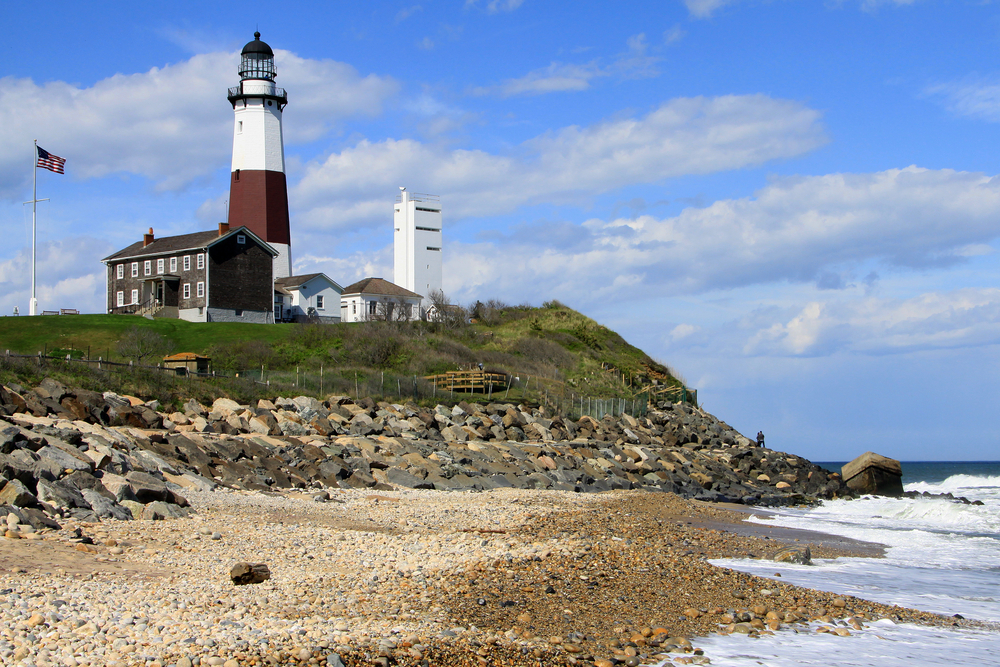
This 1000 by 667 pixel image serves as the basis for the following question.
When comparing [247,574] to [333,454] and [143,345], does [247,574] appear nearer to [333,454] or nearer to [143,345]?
[333,454]

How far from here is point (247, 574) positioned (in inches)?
305

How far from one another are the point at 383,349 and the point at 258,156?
63.2 ft

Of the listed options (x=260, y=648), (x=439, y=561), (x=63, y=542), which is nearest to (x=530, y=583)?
(x=439, y=561)

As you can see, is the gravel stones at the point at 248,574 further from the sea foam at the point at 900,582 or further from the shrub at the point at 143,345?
the shrub at the point at 143,345

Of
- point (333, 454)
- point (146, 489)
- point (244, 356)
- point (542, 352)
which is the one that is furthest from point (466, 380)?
point (146, 489)

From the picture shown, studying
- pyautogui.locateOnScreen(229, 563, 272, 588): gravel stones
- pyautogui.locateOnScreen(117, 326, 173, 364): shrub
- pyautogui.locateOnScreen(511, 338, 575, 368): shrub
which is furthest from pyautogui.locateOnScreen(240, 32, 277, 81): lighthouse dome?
pyautogui.locateOnScreen(229, 563, 272, 588): gravel stones

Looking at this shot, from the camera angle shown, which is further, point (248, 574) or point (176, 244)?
point (176, 244)

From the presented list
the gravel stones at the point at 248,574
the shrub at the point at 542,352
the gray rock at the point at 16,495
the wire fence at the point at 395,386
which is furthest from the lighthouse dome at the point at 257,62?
the gravel stones at the point at 248,574

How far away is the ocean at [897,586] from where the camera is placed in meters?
7.37

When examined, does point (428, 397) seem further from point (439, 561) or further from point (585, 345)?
point (439, 561)

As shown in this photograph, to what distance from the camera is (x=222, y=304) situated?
150 feet

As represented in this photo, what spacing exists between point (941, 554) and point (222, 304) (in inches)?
1535

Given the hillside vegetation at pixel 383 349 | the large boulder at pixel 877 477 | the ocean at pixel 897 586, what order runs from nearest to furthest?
the ocean at pixel 897 586 < the large boulder at pixel 877 477 < the hillside vegetation at pixel 383 349

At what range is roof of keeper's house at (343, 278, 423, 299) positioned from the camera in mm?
54812
